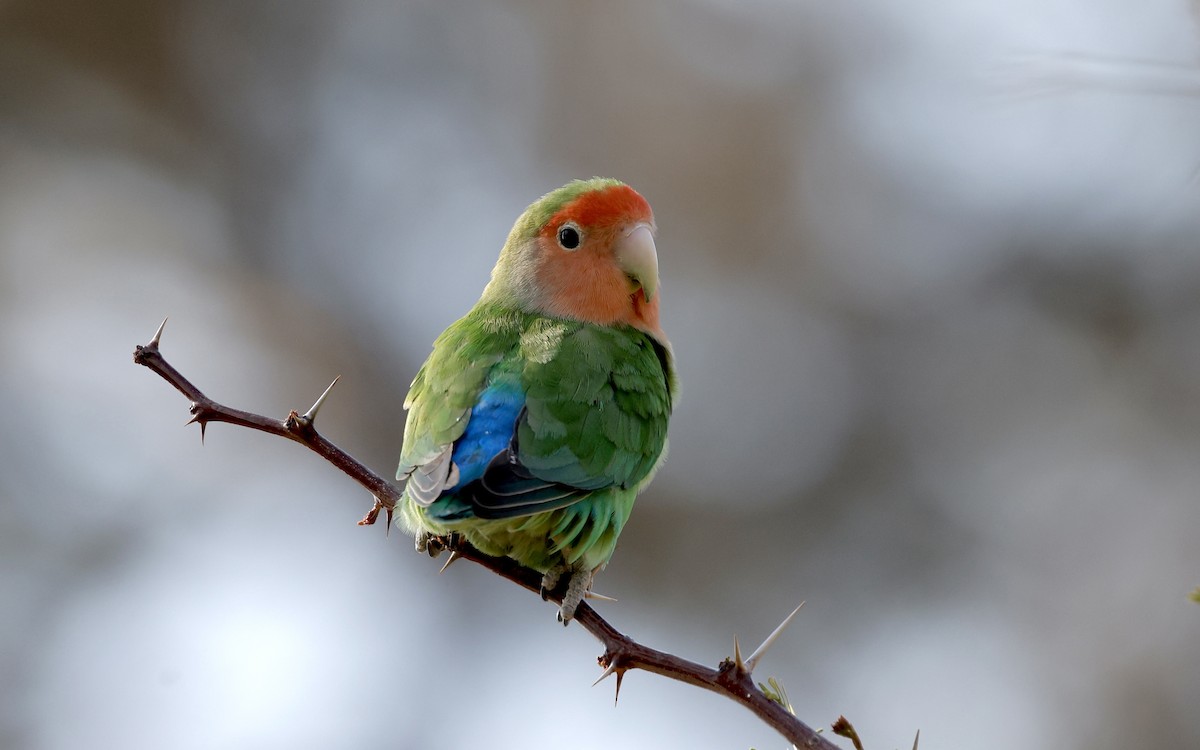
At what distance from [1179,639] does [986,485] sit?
1966mm

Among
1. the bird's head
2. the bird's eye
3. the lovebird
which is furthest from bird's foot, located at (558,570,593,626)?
the bird's eye

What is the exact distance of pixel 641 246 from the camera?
5.08m

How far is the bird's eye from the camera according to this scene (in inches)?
202

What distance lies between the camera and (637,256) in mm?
5055

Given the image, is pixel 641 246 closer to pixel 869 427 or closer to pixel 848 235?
pixel 869 427

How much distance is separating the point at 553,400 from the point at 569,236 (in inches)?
44.3

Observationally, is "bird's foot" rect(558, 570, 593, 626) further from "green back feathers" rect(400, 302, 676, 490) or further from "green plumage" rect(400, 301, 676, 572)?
"green back feathers" rect(400, 302, 676, 490)

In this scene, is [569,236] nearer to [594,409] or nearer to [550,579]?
[594,409]

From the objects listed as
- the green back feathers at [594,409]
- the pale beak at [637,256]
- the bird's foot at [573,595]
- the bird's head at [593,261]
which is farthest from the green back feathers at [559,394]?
the bird's foot at [573,595]

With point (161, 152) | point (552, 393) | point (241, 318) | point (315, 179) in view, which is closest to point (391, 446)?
point (241, 318)

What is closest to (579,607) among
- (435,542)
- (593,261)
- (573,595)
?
(573,595)

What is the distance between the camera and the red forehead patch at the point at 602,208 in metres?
5.09

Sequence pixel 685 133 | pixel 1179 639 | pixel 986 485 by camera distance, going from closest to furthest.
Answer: pixel 1179 639
pixel 986 485
pixel 685 133

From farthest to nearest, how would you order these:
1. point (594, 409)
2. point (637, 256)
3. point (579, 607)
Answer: point (637, 256), point (594, 409), point (579, 607)
